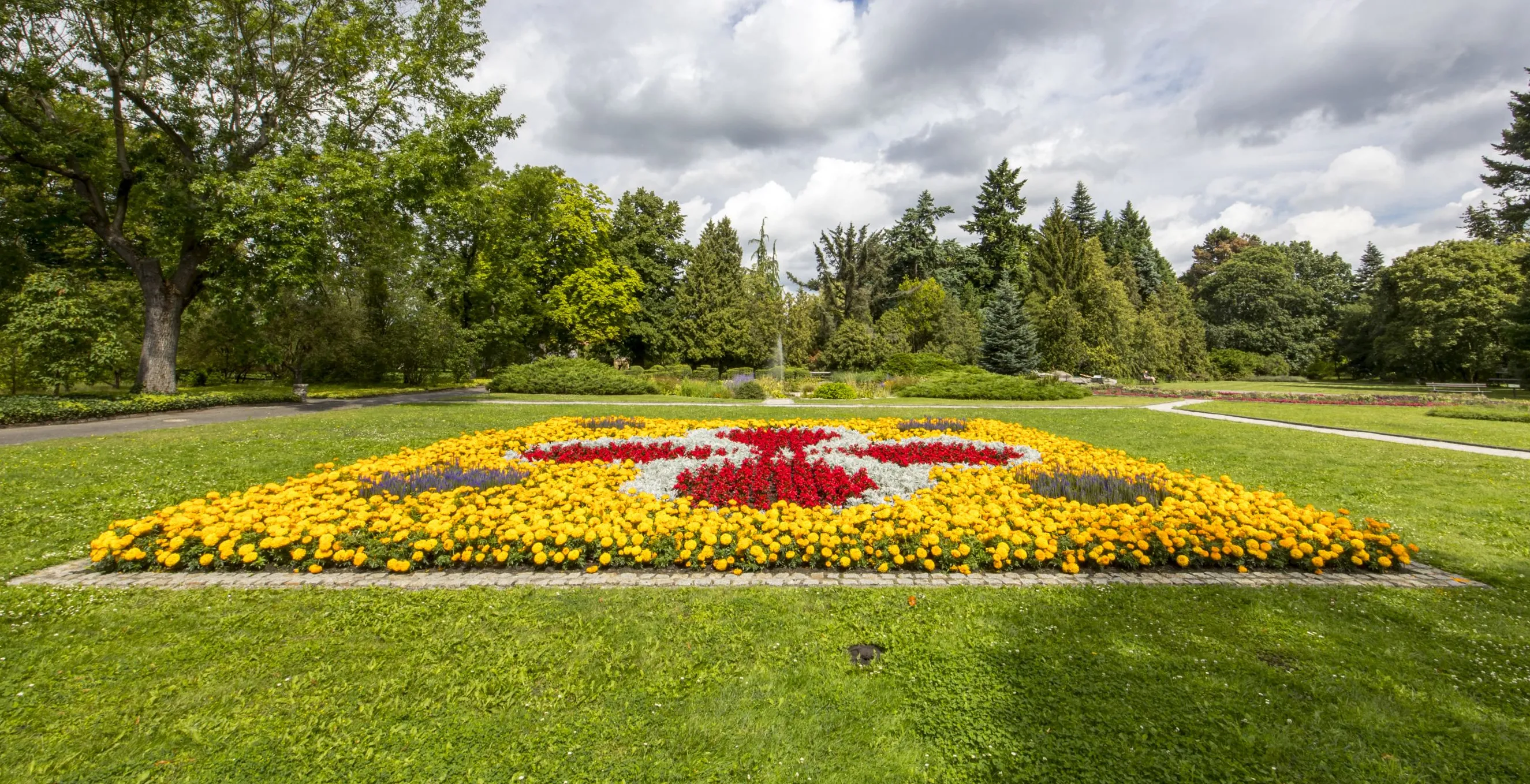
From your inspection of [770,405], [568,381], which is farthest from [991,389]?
[568,381]

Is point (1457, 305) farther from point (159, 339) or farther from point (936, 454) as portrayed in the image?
point (159, 339)

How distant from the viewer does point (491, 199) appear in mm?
27094

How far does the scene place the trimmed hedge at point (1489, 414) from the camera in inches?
558

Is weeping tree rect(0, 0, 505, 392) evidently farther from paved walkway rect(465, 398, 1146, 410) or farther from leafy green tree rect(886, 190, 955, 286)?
leafy green tree rect(886, 190, 955, 286)

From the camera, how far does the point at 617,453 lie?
8047 mm

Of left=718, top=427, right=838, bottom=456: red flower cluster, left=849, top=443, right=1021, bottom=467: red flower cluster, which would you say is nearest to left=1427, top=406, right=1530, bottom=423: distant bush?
left=849, top=443, right=1021, bottom=467: red flower cluster

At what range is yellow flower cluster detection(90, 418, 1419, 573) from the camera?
14.5ft

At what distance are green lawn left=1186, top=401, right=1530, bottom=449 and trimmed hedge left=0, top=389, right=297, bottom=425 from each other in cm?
2758

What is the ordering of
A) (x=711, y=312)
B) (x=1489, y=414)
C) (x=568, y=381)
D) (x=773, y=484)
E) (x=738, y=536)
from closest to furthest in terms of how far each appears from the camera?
(x=738, y=536) → (x=773, y=484) → (x=1489, y=414) → (x=568, y=381) → (x=711, y=312)

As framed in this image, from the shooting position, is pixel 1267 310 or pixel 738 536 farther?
pixel 1267 310

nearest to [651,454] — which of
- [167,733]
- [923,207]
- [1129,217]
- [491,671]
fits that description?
[491,671]

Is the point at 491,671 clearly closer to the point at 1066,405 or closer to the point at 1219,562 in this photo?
the point at 1219,562

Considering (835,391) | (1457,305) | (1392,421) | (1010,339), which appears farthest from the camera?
(1010,339)

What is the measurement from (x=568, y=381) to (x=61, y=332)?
13.0m
